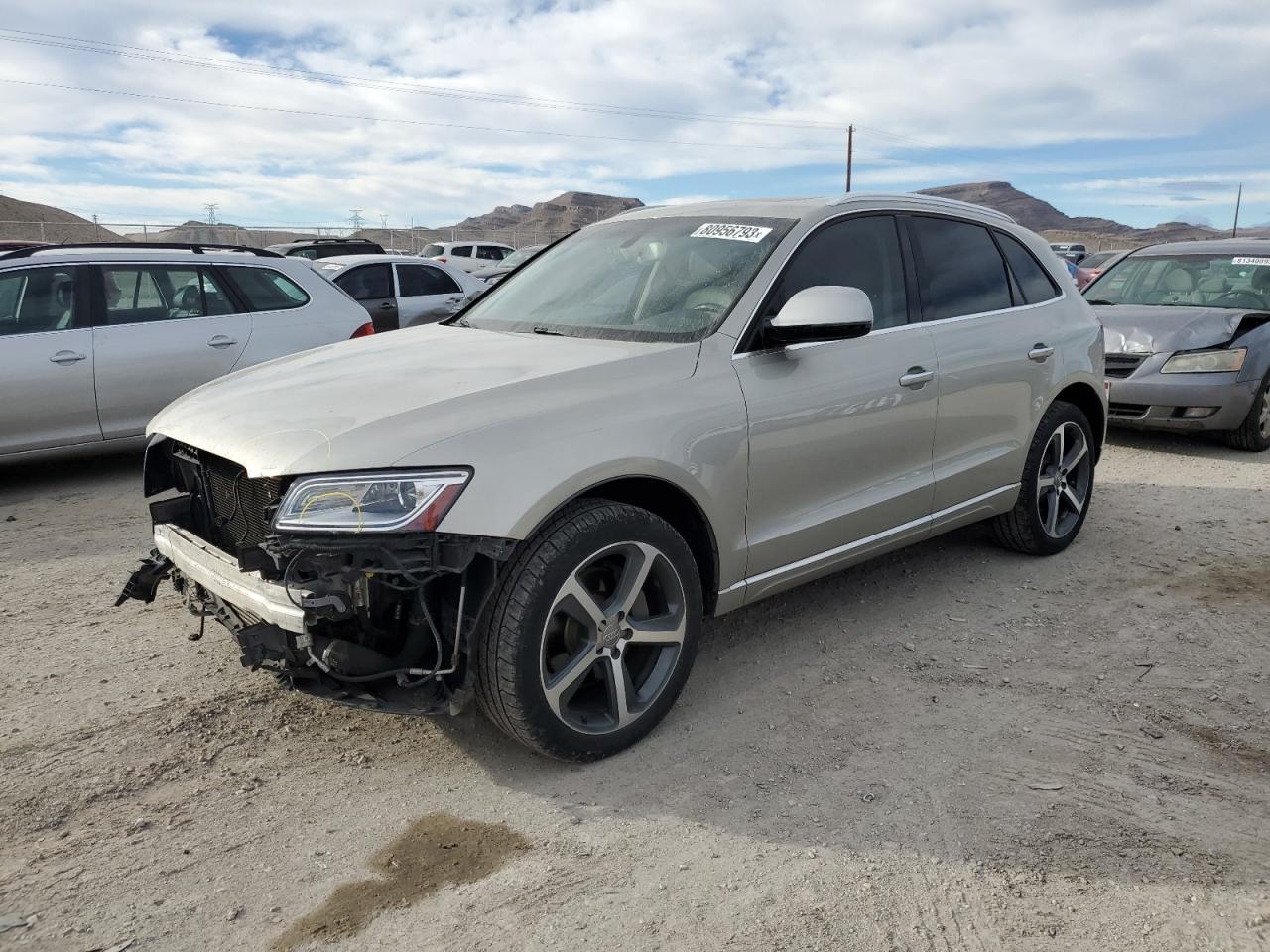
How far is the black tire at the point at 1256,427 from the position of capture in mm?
8016

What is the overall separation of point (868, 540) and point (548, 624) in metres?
1.66

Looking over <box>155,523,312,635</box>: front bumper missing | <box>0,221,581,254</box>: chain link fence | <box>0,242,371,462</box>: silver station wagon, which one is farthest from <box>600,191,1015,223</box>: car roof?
<box>0,221,581,254</box>: chain link fence

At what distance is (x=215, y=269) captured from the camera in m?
7.42

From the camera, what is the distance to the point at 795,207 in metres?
4.15

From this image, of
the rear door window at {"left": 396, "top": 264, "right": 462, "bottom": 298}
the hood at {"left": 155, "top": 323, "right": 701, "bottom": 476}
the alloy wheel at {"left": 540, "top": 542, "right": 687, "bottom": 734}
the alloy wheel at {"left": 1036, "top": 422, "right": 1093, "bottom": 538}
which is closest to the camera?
the hood at {"left": 155, "top": 323, "right": 701, "bottom": 476}

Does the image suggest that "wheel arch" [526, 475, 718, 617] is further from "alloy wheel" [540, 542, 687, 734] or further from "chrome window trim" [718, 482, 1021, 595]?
"alloy wheel" [540, 542, 687, 734]

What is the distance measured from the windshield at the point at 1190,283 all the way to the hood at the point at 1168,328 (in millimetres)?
289

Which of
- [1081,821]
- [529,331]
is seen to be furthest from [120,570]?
[1081,821]

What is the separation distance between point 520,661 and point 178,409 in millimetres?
1674

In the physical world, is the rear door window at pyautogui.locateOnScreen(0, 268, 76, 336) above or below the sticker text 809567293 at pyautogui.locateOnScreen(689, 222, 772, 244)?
below

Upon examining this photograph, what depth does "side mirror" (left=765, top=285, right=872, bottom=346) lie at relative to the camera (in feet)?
11.5

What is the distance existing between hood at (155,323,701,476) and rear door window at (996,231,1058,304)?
2.39m

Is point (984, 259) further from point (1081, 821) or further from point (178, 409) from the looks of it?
point (178, 409)

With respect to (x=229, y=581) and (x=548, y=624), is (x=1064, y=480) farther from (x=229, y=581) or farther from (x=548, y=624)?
(x=229, y=581)
